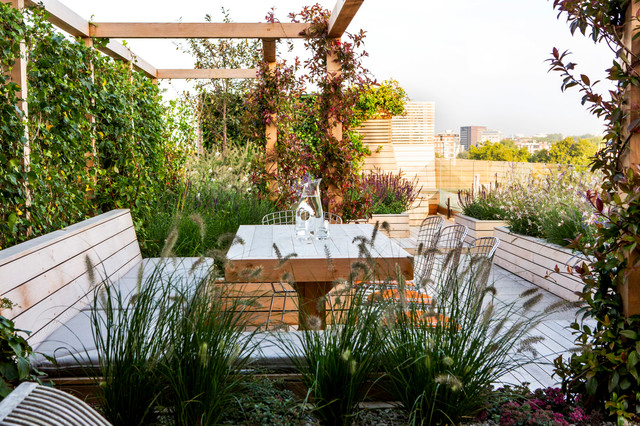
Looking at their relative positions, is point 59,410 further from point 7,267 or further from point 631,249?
point 631,249

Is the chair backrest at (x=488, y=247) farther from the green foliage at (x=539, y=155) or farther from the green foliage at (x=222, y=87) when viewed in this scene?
the green foliage at (x=539, y=155)

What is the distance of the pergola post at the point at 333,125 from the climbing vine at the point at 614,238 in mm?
4518

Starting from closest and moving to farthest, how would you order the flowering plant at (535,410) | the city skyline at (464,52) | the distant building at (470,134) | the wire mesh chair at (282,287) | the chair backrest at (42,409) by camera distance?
the chair backrest at (42,409)
the flowering plant at (535,410)
the wire mesh chair at (282,287)
the city skyline at (464,52)
the distant building at (470,134)

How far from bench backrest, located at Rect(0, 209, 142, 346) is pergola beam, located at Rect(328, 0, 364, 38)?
2791 millimetres

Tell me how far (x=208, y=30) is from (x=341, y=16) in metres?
1.55

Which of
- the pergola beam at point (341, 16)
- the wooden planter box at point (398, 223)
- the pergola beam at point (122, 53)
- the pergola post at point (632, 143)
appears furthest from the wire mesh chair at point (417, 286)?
the pergola beam at point (122, 53)

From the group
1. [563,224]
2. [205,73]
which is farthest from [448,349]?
[205,73]

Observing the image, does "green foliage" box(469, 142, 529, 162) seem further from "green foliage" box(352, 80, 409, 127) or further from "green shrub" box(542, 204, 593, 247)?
"green shrub" box(542, 204, 593, 247)

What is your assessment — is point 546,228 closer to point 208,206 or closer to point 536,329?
point 536,329

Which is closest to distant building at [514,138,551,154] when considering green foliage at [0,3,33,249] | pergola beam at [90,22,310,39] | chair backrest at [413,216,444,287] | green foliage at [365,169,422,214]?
green foliage at [365,169,422,214]

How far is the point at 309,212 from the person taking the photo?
12.3 ft

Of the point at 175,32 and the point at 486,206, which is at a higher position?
the point at 175,32

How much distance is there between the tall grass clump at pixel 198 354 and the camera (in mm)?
1721

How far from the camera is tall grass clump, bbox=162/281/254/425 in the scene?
172 cm
